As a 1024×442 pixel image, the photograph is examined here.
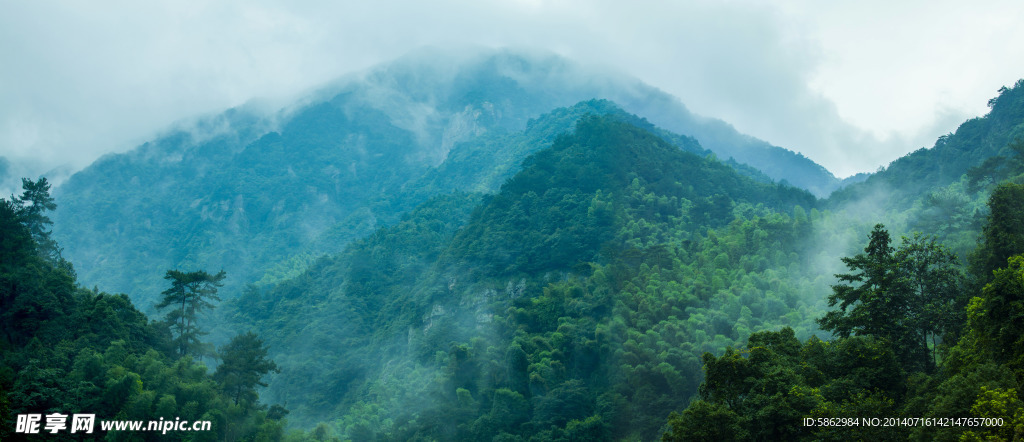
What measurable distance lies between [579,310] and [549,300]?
127 inches

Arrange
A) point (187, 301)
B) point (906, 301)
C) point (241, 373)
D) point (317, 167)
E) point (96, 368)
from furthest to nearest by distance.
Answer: point (317, 167) < point (187, 301) < point (241, 373) < point (96, 368) < point (906, 301)

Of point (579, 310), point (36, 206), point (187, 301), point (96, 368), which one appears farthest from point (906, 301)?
point (36, 206)

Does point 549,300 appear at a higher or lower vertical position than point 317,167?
lower

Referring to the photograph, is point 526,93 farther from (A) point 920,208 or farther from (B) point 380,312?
(A) point 920,208

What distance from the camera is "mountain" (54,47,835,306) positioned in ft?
328

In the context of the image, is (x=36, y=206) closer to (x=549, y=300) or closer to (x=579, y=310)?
(x=549, y=300)

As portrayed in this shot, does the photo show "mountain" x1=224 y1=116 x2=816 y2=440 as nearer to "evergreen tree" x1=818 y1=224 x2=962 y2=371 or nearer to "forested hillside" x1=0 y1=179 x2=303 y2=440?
"forested hillside" x1=0 y1=179 x2=303 y2=440

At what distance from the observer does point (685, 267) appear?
51.9 metres

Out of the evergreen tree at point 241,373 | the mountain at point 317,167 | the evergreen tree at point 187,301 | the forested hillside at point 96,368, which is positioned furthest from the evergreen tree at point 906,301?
the mountain at point 317,167

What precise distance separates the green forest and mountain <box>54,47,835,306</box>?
116 centimetres

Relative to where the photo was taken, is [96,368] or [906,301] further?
[96,368]

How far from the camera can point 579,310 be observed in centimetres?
5097

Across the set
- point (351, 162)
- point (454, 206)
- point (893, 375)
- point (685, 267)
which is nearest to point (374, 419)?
point (685, 267)

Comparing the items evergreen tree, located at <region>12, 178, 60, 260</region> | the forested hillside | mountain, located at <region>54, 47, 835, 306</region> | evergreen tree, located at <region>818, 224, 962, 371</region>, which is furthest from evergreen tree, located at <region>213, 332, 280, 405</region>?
mountain, located at <region>54, 47, 835, 306</region>
